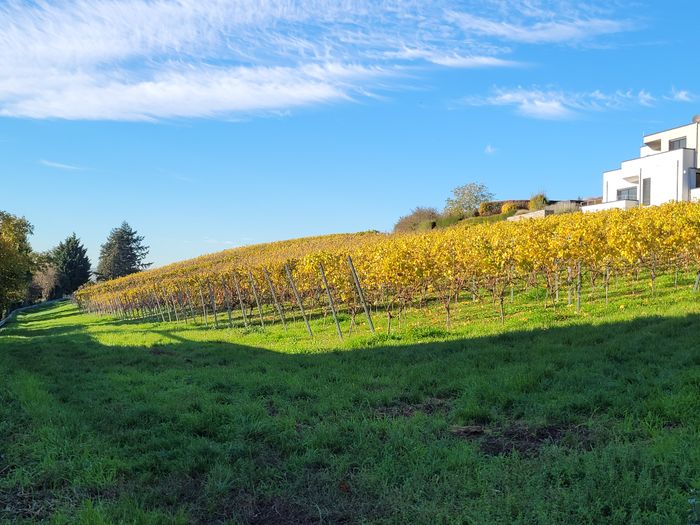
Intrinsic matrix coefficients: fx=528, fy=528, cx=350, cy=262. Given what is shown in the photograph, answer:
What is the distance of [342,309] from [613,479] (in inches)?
620

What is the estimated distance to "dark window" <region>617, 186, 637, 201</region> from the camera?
120ft

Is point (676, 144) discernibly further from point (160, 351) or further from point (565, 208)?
point (160, 351)

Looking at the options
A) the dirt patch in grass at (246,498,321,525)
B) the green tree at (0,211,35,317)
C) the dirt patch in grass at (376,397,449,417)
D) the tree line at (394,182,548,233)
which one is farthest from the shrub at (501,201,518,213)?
the dirt patch in grass at (246,498,321,525)

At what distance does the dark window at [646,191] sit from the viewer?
34.4 meters

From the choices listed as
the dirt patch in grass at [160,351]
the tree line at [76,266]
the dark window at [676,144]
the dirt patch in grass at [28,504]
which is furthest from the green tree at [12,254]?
the dark window at [676,144]

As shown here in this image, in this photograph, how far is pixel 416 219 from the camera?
47.9 m

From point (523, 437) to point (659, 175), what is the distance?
34591mm

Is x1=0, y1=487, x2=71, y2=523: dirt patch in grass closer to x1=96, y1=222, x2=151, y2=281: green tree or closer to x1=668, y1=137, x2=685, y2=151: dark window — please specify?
x1=668, y1=137, x2=685, y2=151: dark window

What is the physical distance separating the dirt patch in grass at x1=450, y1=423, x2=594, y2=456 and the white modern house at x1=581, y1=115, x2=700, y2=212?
2953 centimetres

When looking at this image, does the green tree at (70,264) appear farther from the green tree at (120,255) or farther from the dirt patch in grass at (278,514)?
the dirt patch in grass at (278,514)

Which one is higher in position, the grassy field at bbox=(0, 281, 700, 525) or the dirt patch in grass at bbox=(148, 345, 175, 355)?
the grassy field at bbox=(0, 281, 700, 525)

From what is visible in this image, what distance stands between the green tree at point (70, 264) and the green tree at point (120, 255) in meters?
3.85

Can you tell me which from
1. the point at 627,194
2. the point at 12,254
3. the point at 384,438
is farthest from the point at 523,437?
the point at 627,194

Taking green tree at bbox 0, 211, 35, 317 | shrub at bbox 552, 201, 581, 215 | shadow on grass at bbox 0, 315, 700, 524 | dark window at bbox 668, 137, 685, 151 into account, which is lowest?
shadow on grass at bbox 0, 315, 700, 524
